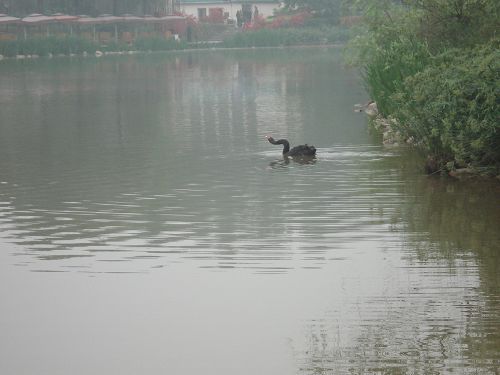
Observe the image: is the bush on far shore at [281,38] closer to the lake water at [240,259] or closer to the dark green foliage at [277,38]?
the dark green foliage at [277,38]

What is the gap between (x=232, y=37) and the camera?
87562 mm

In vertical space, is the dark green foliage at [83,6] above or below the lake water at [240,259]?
above

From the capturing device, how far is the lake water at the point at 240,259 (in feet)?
28.3

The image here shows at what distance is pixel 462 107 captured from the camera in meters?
15.5

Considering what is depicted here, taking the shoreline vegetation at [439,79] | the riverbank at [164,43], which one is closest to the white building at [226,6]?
the riverbank at [164,43]

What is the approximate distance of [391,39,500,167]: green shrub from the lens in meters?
14.9

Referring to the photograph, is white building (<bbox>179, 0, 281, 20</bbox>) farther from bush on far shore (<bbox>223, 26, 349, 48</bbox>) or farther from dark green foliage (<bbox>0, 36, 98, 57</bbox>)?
dark green foliage (<bbox>0, 36, 98, 57</bbox>)

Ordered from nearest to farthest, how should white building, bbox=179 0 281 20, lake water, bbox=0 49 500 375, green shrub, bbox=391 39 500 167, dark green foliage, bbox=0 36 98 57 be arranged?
lake water, bbox=0 49 500 375
green shrub, bbox=391 39 500 167
dark green foliage, bbox=0 36 98 57
white building, bbox=179 0 281 20

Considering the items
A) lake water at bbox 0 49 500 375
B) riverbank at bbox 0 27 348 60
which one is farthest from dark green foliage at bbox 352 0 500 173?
riverbank at bbox 0 27 348 60

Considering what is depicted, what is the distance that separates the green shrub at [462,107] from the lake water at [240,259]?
1.77ft

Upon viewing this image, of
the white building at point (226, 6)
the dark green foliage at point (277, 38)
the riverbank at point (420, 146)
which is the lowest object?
the dark green foliage at point (277, 38)

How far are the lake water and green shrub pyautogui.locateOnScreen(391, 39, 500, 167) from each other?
0.54m

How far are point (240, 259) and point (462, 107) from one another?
5.19 m

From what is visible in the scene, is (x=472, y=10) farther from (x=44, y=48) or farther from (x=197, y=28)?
(x=197, y=28)
